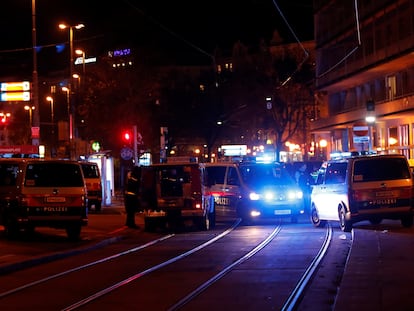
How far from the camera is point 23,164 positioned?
19.9 metres

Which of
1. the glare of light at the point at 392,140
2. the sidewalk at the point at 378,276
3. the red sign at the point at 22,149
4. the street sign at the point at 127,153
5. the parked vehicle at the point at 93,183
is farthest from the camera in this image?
the glare of light at the point at 392,140

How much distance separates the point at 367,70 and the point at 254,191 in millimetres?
25601

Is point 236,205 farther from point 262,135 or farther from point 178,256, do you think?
point 262,135

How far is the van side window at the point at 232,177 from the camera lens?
26331mm

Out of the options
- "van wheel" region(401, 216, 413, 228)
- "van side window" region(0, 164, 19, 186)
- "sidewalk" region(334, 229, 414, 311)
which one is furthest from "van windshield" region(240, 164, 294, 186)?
"sidewalk" region(334, 229, 414, 311)

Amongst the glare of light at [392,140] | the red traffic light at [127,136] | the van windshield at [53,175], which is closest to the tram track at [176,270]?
the van windshield at [53,175]

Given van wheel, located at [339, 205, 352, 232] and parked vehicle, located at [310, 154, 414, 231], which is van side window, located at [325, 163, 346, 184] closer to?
parked vehicle, located at [310, 154, 414, 231]

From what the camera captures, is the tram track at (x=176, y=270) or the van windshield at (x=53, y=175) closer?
the tram track at (x=176, y=270)

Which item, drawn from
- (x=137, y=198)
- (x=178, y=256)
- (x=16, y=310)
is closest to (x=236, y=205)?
(x=137, y=198)

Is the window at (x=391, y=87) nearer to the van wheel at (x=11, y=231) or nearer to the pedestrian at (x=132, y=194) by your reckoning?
the pedestrian at (x=132, y=194)

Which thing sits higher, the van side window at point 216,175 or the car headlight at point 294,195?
the van side window at point 216,175

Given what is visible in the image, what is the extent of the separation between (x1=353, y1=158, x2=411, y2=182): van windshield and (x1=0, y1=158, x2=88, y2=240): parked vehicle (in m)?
7.23

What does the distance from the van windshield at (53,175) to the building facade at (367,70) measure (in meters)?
17.9

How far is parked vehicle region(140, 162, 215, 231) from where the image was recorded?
23.3m
